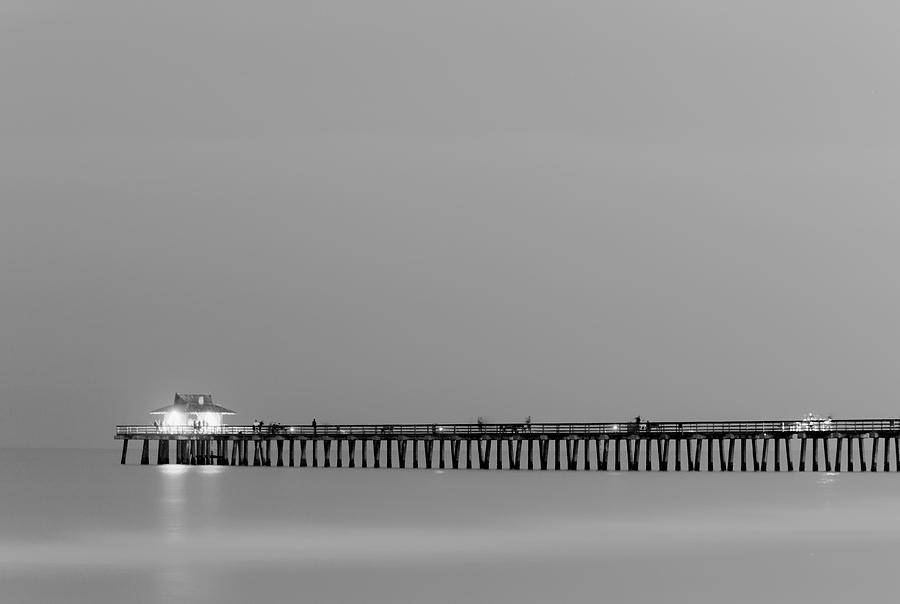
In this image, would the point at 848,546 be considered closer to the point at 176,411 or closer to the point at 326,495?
the point at 326,495

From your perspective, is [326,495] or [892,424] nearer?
[326,495]

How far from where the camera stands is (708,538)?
4753 cm

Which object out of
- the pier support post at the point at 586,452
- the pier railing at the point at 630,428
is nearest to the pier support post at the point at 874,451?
the pier railing at the point at 630,428

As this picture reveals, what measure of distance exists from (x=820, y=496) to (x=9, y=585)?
4015 cm

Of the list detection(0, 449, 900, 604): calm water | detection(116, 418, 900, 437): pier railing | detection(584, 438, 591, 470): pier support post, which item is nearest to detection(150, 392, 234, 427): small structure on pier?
detection(116, 418, 900, 437): pier railing

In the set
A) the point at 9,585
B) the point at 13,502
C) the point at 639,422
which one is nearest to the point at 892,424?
the point at 639,422

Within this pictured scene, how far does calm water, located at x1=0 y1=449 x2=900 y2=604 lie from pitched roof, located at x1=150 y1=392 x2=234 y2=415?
2303cm

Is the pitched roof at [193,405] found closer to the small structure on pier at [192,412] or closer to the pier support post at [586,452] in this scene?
the small structure on pier at [192,412]

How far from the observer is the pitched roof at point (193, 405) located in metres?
103

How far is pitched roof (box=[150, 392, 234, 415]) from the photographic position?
338 feet

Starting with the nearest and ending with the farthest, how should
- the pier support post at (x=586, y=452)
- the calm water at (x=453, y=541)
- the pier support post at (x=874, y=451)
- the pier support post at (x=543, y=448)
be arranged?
1. the calm water at (x=453, y=541)
2. the pier support post at (x=874, y=451)
3. the pier support post at (x=586, y=452)
4. the pier support post at (x=543, y=448)

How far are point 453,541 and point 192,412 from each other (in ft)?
188

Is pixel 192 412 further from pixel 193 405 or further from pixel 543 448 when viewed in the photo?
pixel 543 448

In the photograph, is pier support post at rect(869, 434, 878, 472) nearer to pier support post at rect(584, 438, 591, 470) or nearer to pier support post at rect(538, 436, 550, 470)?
pier support post at rect(584, 438, 591, 470)
